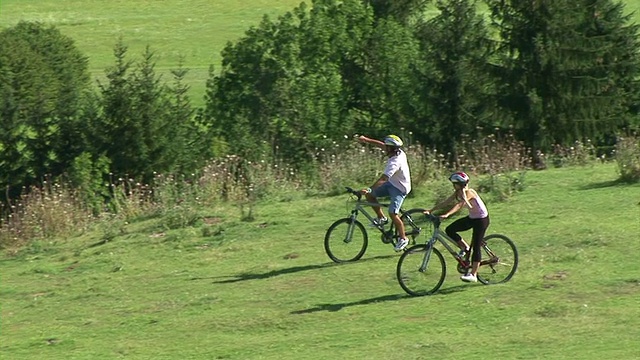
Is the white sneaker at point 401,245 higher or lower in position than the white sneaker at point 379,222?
lower

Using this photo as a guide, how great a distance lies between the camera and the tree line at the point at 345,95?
35.4m

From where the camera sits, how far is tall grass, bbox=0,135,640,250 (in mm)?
23312

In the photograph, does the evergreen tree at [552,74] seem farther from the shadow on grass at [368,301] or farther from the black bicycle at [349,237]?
the shadow on grass at [368,301]

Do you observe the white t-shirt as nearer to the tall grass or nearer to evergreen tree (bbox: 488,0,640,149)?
the tall grass

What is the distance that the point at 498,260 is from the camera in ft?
54.3

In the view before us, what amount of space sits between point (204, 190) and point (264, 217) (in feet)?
8.89

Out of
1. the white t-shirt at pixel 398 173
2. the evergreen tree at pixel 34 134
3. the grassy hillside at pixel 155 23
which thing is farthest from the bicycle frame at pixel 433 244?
the grassy hillside at pixel 155 23

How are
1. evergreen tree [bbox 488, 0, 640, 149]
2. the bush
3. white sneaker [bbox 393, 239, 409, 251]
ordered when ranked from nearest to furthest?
white sneaker [bbox 393, 239, 409, 251], the bush, evergreen tree [bbox 488, 0, 640, 149]

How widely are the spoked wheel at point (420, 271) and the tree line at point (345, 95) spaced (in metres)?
15.2

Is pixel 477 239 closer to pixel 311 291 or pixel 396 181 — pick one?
pixel 396 181

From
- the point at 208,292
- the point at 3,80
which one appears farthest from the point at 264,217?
the point at 3,80

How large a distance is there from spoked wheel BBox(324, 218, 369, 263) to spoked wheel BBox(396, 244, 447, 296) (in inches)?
100

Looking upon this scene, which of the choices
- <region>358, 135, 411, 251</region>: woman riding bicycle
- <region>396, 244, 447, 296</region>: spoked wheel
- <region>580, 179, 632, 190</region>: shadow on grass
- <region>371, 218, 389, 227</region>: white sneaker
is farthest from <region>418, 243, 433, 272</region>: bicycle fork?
<region>580, 179, 632, 190</region>: shadow on grass

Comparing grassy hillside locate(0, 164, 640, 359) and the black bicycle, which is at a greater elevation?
the black bicycle
